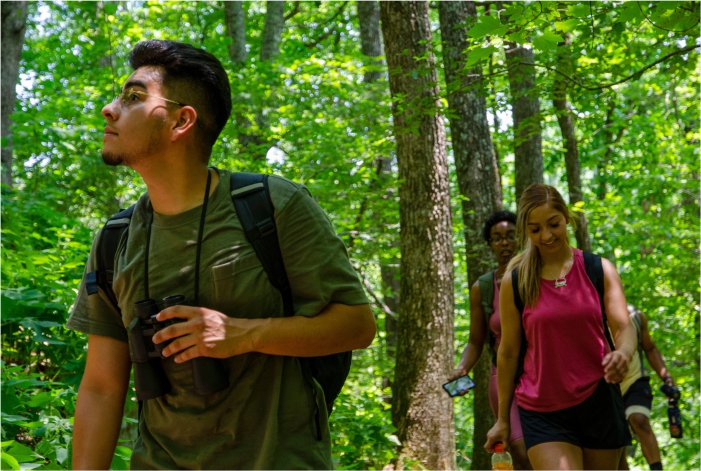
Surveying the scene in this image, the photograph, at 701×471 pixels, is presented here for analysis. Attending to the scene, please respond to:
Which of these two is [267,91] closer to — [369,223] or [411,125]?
[369,223]

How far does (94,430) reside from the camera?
7.70ft

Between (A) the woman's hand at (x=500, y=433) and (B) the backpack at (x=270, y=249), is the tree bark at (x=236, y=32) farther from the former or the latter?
(B) the backpack at (x=270, y=249)

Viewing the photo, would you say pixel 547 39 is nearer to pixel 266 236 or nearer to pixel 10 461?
pixel 266 236

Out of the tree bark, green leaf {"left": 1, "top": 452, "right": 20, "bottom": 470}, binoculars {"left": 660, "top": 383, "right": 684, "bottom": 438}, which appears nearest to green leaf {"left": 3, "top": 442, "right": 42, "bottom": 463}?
green leaf {"left": 1, "top": 452, "right": 20, "bottom": 470}

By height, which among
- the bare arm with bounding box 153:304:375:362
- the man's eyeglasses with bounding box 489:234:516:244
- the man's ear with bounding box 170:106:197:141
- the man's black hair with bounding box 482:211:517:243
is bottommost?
the bare arm with bounding box 153:304:375:362

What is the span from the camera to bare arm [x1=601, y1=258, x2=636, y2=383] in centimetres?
388

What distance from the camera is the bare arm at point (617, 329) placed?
388 cm

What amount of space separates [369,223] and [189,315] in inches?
377

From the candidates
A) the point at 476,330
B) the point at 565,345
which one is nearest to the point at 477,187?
the point at 476,330

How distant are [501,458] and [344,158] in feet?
21.8

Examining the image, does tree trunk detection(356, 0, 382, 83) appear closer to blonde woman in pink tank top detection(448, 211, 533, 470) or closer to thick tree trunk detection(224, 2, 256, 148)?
thick tree trunk detection(224, 2, 256, 148)

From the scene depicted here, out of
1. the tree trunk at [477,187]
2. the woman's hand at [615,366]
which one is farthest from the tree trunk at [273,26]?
the woman's hand at [615,366]

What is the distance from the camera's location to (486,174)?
29.6ft

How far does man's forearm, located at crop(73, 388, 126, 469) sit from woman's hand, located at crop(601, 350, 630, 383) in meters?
2.57
